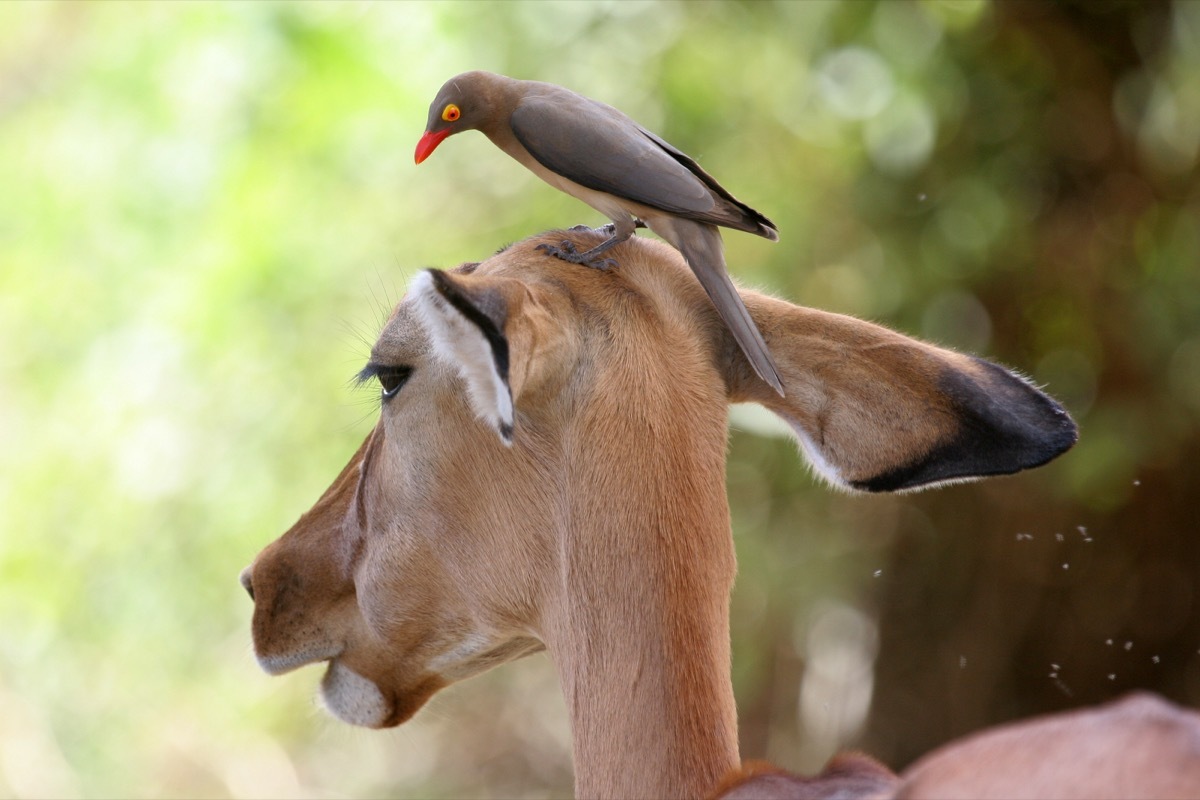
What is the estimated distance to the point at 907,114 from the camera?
271 inches

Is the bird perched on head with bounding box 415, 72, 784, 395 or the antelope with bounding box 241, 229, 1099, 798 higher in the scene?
the bird perched on head with bounding box 415, 72, 784, 395

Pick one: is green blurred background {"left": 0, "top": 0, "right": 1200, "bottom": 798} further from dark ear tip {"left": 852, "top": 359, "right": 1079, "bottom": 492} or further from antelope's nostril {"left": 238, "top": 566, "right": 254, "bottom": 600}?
dark ear tip {"left": 852, "top": 359, "right": 1079, "bottom": 492}

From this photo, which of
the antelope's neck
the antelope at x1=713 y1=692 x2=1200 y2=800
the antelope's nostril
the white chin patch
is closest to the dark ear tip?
the antelope's neck

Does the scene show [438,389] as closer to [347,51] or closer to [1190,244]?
[1190,244]

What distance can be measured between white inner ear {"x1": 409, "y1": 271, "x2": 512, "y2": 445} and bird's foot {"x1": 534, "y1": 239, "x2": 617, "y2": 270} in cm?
49

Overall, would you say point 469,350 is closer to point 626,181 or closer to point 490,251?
point 626,181

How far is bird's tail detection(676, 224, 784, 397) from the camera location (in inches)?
91.3

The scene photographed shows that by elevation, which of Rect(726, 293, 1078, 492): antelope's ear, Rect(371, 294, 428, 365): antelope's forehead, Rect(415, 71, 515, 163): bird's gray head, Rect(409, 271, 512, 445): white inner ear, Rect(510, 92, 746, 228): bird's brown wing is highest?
Rect(415, 71, 515, 163): bird's gray head

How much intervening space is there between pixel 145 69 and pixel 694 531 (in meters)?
7.37

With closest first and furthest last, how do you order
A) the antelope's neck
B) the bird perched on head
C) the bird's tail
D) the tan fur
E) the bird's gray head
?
the tan fur < the antelope's neck < the bird's tail < the bird perched on head < the bird's gray head

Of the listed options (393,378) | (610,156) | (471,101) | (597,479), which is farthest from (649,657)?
(471,101)

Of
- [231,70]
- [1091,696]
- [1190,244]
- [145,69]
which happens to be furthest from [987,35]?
[145,69]

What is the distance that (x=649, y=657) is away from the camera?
2.18 m

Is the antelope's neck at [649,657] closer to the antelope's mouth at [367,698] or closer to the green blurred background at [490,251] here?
the antelope's mouth at [367,698]
